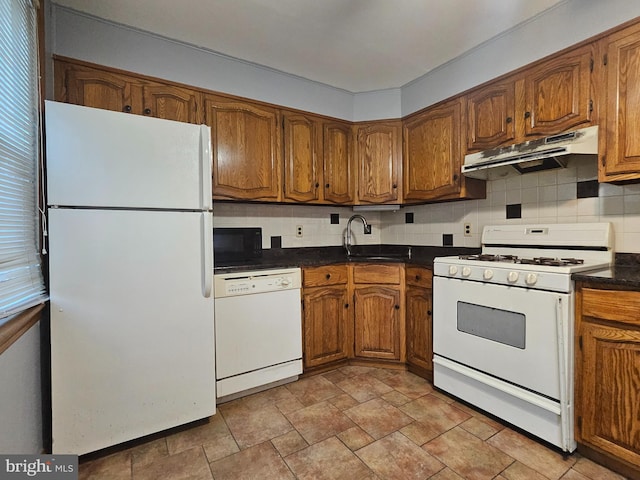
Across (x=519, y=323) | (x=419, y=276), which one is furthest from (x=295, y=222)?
(x=519, y=323)

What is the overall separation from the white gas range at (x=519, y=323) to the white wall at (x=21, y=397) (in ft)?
7.05

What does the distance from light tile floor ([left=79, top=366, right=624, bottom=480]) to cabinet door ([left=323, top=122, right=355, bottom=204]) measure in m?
1.61

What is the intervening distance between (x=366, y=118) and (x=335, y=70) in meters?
0.54

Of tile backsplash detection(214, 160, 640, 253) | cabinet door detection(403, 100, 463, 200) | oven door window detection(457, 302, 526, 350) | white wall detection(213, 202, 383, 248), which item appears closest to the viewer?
oven door window detection(457, 302, 526, 350)

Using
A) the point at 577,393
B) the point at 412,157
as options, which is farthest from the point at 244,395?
the point at 412,157

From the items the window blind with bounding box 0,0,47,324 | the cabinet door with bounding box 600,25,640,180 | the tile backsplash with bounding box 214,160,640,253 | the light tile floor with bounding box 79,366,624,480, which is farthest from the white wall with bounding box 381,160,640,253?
the window blind with bounding box 0,0,47,324

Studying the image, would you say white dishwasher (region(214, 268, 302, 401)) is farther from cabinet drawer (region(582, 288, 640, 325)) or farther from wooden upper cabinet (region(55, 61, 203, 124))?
cabinet drawer (region(582, 288, 640, 325))

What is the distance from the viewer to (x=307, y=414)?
1942 millimetres

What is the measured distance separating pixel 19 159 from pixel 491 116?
8.46 ft

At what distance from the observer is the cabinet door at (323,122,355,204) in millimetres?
2758

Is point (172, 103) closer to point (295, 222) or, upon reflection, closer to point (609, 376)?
point (295, 222)

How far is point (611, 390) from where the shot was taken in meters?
1.42

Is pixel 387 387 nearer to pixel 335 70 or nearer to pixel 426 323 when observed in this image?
pixel 426 323

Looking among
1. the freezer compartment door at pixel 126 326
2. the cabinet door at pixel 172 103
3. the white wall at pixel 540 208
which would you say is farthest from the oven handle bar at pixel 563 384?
the cabinet door at pixel 172 103
